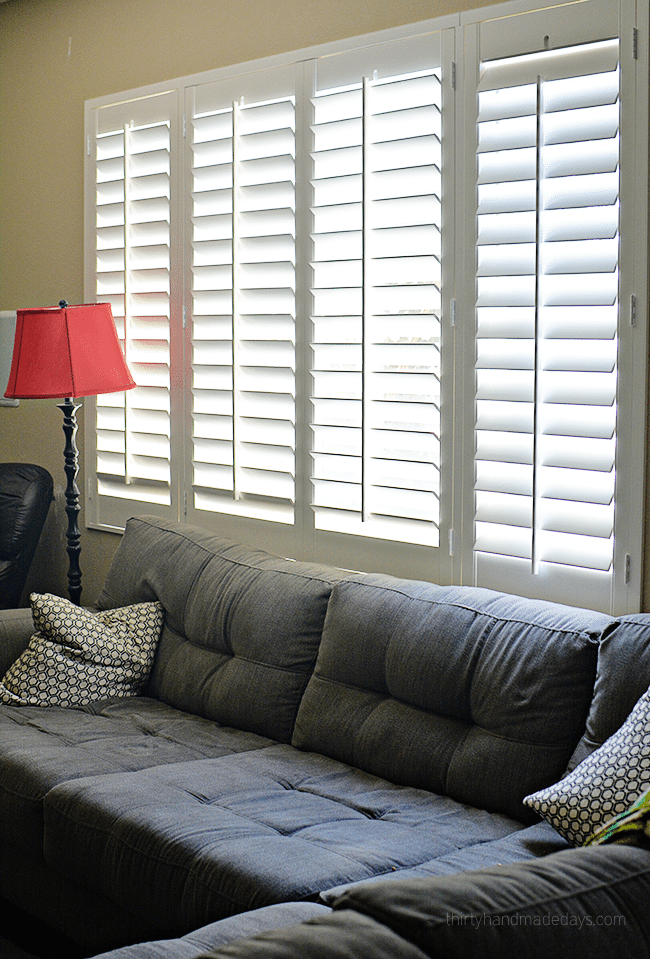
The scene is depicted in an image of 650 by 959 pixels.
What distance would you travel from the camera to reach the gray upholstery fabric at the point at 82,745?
243cm

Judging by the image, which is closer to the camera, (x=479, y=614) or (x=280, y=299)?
(x=479, y=614)

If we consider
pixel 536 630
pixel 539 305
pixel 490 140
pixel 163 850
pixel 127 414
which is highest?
pixel 490 140

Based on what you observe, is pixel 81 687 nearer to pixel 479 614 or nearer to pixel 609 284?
pixel 479 614

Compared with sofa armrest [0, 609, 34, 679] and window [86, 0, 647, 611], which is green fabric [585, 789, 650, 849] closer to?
window [86, 0, 647, 611]

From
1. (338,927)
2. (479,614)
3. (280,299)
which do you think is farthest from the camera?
(280,299)

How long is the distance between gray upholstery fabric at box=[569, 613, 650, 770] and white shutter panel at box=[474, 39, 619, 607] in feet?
1.26

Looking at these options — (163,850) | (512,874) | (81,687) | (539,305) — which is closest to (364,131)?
(539,305)

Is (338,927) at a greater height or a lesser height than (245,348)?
lesser

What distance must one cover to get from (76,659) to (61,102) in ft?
8.06

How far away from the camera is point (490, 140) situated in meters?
2.67

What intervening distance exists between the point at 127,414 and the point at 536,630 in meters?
2.10

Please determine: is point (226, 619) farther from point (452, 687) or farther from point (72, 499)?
point (72, 499)

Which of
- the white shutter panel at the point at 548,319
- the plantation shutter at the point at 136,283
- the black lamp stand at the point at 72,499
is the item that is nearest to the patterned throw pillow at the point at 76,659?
the black lamp stand at the point at 72,499

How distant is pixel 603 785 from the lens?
1882mm
